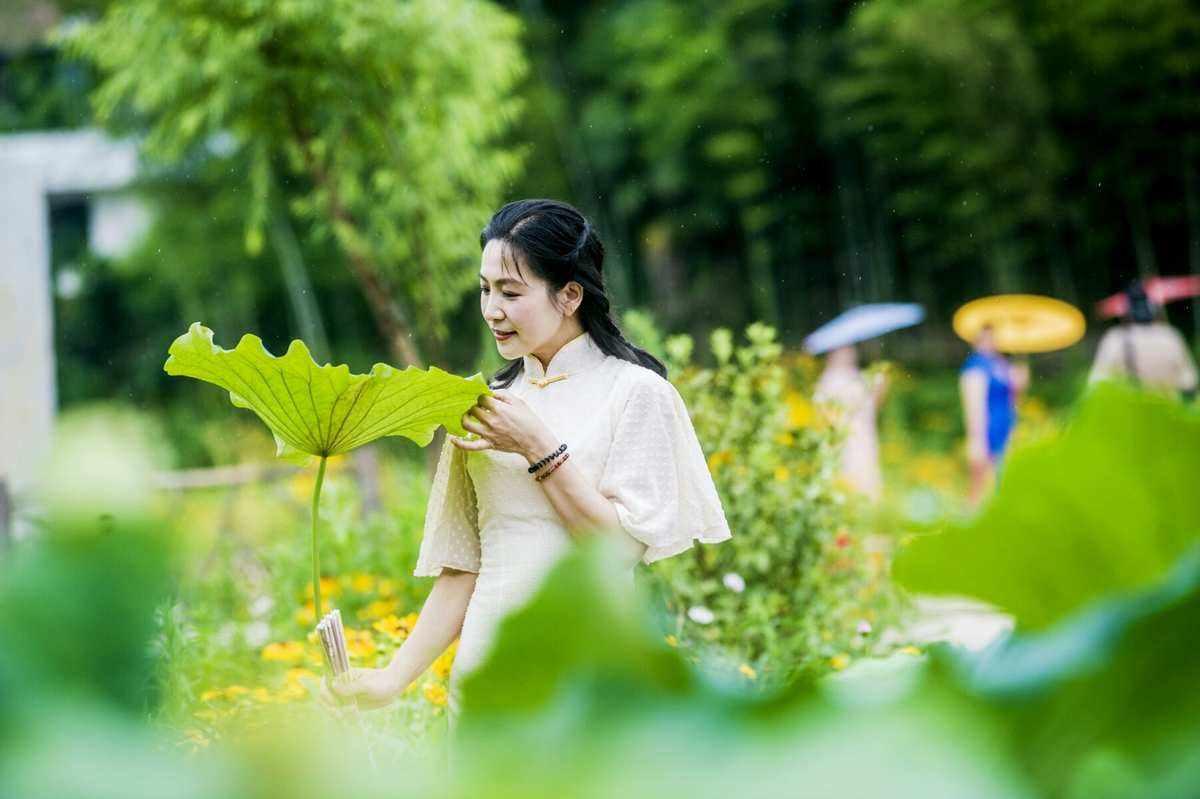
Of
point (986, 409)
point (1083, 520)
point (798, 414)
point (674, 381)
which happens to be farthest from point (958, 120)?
point (1083, 520)

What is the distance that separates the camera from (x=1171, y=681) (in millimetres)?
255

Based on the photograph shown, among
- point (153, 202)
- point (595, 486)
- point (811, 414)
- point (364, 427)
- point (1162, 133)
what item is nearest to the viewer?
point (364, 427)

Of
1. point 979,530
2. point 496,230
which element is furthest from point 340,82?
point 979,530

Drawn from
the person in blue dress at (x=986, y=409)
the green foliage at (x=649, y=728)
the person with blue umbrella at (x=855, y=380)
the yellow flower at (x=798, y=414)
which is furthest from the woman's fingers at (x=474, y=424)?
the person in blue dress at (x=986, y=409)

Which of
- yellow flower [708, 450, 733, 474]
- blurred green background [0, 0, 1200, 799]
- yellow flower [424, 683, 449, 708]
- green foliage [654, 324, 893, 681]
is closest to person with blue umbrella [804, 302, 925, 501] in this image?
blurred green background [0, 0, 1200, 799]

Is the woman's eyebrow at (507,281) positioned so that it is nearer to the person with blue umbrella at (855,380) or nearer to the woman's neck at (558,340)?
the woman's neck at (558,340)

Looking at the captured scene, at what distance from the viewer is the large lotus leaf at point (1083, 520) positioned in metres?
0.32

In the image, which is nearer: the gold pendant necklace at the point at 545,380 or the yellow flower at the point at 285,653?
the gold pendant necklace at the point at 545,380

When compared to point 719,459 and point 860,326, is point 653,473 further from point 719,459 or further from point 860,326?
point 860,326

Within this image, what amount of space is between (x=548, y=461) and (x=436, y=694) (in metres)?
1.36

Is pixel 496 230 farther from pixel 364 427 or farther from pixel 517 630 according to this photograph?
pixel 517 630

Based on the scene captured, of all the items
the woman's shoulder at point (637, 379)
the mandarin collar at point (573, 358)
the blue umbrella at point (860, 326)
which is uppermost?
the blue umbrella at point (860, 326)

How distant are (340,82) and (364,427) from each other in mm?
6720

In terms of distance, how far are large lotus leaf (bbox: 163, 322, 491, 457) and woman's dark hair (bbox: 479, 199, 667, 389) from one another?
35 cm
